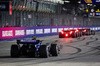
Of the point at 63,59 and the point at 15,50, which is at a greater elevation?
the point at 15,50

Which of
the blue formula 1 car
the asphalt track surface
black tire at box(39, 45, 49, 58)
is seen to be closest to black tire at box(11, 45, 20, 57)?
the blue formula 1 car

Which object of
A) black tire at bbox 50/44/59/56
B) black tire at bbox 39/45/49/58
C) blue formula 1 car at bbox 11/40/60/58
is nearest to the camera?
black tire at bbox 39/45/49/58

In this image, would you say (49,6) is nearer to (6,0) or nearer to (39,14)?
(39,14)

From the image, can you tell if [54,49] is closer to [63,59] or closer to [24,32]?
[63,59]

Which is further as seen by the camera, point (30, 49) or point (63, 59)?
point (30, 49)

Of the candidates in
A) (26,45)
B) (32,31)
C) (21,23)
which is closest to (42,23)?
(21,23)

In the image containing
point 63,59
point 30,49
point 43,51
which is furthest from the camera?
point 30,49

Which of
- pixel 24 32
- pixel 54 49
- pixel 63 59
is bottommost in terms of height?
pixel 63 59

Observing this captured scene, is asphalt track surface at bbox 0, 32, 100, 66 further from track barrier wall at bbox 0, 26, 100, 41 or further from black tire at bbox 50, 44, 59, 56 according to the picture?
track barrier wall at bbox 0, 26, 100, 41

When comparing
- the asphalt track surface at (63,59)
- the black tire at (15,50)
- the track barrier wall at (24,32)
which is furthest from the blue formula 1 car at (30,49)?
the track barrier wall at (24,32)

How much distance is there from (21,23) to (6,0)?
12.0m

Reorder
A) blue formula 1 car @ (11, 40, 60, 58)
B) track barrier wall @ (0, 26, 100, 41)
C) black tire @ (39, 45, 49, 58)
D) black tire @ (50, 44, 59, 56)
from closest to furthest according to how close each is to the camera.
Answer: black tire @ (39, 45, 49, 58), blue formula 1 car @ (11, 40, 60, 58), black tire @ (50, 44, 59, 56), track barrier wall @ (0, 26, 100, 41)

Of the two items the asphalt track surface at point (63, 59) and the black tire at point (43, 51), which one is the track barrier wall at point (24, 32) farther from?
the black tire at point (43, 51)

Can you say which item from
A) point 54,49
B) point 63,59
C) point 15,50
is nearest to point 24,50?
point 15,50
